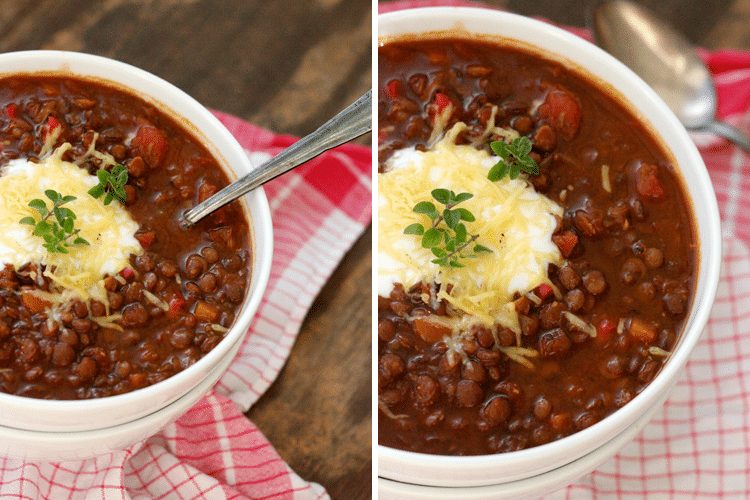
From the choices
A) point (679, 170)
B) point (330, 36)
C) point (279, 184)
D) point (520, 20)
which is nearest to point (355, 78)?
point (330, 36)

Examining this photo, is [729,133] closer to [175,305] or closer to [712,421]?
[712,421]

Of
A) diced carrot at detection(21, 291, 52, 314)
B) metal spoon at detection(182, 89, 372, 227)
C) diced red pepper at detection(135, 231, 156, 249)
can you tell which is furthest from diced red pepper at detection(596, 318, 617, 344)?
diced carrot at detection(21, 291, 52, 314)

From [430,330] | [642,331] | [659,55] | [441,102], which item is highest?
[441,102]

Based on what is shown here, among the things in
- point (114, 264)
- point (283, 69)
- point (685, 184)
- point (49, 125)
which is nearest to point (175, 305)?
point (114, 264)

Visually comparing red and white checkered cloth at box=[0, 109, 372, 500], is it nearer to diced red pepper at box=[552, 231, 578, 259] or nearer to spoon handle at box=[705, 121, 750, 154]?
diced red pepper at box=[552, 231, 578, 259]

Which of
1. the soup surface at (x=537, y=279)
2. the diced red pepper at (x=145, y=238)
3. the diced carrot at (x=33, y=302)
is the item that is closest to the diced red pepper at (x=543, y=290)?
the soup surface at (x=537, y=279)
